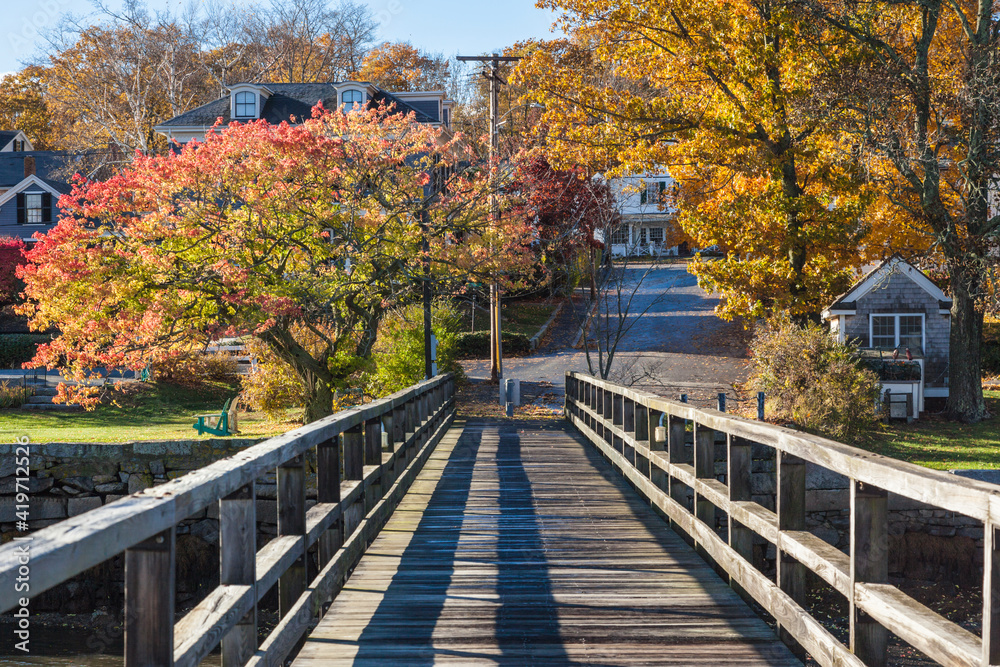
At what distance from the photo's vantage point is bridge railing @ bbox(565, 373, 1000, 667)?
2534 millimetres

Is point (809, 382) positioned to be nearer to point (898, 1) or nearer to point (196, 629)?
point (898, 1)

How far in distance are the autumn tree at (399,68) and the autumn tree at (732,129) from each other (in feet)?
109

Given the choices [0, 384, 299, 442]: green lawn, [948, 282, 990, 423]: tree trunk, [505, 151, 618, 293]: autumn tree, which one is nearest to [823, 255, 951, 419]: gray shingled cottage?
[948, 282, 990, 423]: tree trunk

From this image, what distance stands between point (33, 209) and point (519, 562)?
40.1 m

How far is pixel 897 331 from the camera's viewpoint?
74.0 ft

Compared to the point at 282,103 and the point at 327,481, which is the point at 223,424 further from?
the point at 282,103

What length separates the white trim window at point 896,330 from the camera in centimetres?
2245

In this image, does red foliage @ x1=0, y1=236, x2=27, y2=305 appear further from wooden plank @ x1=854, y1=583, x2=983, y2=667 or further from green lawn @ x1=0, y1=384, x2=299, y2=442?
wooden plank @ x1=854, y1=583, x2=983, y2=667

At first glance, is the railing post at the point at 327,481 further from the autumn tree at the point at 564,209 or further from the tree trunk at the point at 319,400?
Result: the autumn tree at the point at 564,209

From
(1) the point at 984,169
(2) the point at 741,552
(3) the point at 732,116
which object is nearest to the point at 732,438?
(2) the point at 741,552

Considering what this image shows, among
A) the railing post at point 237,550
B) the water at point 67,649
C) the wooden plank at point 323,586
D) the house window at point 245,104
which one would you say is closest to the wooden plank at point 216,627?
the railing post at point 237,550

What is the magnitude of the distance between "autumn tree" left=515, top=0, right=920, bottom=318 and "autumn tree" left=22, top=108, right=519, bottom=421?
493 centimetres

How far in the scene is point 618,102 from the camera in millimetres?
18953

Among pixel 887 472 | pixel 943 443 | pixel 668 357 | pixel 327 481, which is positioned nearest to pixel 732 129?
pixel 943 443
